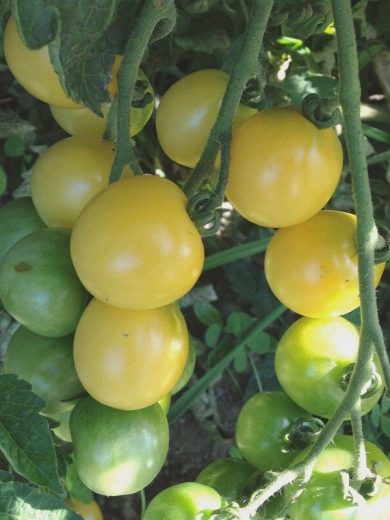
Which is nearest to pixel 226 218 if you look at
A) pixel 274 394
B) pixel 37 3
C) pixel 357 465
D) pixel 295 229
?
pixel 274 394

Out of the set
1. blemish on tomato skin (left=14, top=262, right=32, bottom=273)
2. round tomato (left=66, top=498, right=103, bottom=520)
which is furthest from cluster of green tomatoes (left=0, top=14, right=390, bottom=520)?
round tomato (left=66, top=498, right=103, bottom=520)

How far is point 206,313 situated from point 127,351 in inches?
27.5

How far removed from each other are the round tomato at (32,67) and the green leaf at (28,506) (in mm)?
447

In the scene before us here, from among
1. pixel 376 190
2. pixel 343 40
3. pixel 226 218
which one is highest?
pixel 343 40

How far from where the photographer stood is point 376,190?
4.81ft

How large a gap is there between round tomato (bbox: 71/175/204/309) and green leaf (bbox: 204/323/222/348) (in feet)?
2.35

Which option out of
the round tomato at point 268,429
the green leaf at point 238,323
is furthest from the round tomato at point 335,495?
the green leaf at point 238,323

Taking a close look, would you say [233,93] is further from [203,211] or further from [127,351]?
[127,351]

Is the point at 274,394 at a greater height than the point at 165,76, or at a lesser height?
lesser

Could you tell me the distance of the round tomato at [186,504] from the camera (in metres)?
0.81

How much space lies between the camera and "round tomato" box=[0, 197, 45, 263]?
3.09ft

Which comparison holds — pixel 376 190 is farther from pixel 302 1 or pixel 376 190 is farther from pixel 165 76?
pixel 302 1

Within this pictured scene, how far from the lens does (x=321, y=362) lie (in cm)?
89

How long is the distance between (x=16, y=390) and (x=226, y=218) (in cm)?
88
